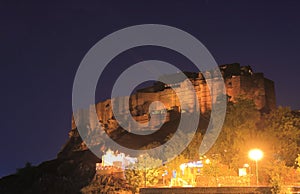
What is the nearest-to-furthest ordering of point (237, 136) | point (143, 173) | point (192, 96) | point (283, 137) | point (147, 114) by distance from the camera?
point (143, 173), point (283, 137), point (237, 136), point (192, 96), point (147, 114)

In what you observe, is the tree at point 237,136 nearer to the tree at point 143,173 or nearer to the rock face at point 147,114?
the tree at point 143,173

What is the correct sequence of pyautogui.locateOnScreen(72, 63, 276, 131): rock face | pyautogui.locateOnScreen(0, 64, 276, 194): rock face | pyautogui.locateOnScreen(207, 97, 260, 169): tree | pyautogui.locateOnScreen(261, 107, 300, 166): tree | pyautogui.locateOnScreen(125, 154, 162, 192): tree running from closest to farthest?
pyautogui.locateOnScreen(125, 154, 162, 192): tree, pyautogui.locateOnScreen(261, 107, 300, 166): tree, pyautogui.locateOnScreen(207, 97, 260, 169): tree, pyautogui.locateOnScreen(0, 64, 276, 194): rock face, pyautogui.locateOnScreen(72, 63, 276, 131): rock face

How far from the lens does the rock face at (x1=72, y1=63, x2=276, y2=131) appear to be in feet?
266

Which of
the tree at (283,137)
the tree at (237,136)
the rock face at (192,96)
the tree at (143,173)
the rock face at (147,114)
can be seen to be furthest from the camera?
the rock face at (192,96)

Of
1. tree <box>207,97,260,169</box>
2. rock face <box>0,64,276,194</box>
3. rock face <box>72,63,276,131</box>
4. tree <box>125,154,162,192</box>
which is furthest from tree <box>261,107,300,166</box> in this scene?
rock face <box>0,64,276,194</box>

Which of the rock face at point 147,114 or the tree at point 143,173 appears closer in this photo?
the tree at point 143,173

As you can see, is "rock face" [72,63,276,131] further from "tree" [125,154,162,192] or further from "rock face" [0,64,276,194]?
"tree" [125,154,162,192]

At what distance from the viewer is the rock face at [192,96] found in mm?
81000

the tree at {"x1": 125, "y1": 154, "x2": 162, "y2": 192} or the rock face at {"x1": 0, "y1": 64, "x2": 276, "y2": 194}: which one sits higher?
the rock face at {"x1": 0, "y1": 64, "x2": 276, "y2": 194}

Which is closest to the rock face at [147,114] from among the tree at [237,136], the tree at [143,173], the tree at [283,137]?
the tree at [237,136]

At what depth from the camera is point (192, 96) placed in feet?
289

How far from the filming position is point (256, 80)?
8175 cm

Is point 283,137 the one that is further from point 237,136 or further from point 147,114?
point 147,114

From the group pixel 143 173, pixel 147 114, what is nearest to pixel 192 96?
pixel 147 114
